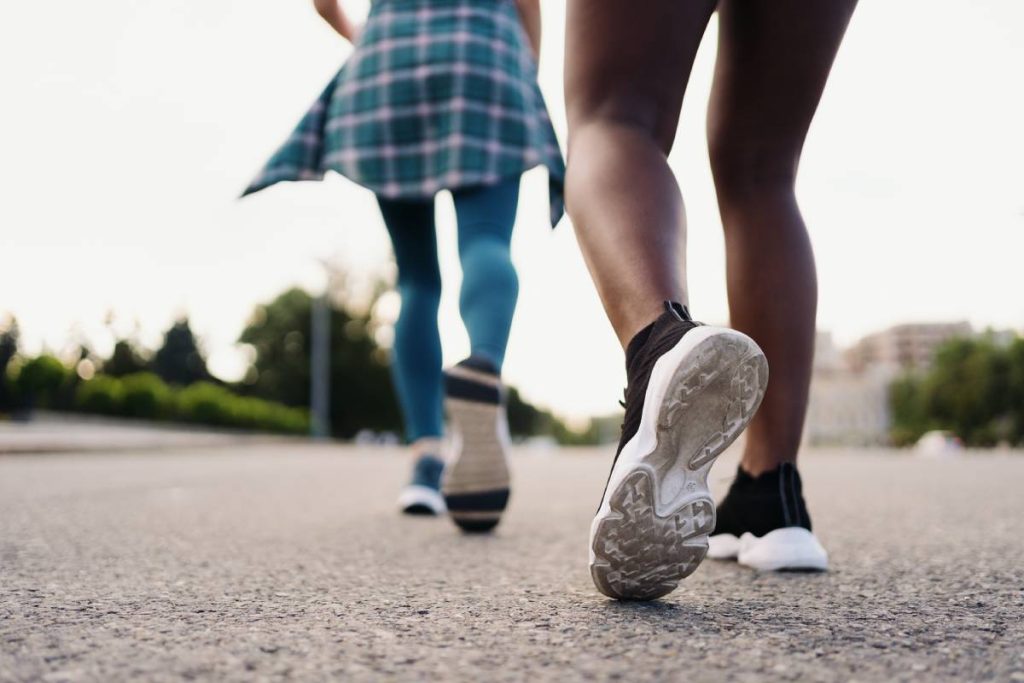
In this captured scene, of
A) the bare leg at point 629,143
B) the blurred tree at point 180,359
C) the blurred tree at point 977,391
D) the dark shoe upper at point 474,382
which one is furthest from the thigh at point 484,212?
the blurred tree at point 977,391

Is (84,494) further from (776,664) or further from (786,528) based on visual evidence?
(776,664)

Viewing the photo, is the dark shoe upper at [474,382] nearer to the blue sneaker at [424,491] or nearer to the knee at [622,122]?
the blue sneaker at [424,491]

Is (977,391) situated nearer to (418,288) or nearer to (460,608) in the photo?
(418,288)

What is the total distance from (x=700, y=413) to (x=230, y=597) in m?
0.69

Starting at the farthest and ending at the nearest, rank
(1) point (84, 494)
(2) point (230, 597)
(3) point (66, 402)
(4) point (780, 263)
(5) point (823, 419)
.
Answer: (5) point (823, 419)
(3) point (66, 402)
(1) point (84, 494)
(4) point (780, 263)
(2) point (230, 597)

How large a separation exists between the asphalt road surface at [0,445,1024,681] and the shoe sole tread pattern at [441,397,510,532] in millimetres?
72

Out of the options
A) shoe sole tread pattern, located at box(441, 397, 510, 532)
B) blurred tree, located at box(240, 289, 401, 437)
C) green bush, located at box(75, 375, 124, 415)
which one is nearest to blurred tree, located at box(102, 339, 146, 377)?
blurred tree, located at box(240, 289, 401, 437)

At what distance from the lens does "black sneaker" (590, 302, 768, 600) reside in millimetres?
1121

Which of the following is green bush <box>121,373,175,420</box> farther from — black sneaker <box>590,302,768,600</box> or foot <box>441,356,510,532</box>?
black sneaker <box>590,302,768,600</box>

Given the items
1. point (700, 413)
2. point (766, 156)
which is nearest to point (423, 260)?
point (766, 156)

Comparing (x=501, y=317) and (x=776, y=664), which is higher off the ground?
(x=501, y=317)

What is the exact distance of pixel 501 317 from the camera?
7.75 ft

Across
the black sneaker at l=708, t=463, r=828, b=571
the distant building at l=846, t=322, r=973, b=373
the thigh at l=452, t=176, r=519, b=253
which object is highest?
the distant building at l=846, t=322, r=973, b=373

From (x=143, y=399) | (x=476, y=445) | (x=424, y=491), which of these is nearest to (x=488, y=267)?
(x=476, y=445)
